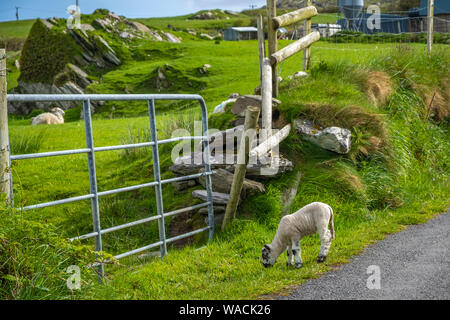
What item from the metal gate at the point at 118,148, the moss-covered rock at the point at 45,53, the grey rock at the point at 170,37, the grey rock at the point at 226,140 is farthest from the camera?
the grey rock at the point at 170,37

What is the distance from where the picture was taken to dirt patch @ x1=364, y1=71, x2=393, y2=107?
10625mm

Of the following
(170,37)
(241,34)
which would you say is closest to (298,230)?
(170,37)

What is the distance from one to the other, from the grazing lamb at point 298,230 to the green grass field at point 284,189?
19 centimetres

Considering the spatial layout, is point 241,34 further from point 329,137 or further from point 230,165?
point 230,165

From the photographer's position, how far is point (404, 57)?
12750 mm

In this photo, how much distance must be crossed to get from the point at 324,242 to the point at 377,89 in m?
6.21

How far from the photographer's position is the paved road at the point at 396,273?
4777 millimetres

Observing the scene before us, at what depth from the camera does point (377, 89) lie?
1087 cm

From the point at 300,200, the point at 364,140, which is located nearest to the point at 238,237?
the point at 300,200

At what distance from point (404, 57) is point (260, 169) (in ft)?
22.5

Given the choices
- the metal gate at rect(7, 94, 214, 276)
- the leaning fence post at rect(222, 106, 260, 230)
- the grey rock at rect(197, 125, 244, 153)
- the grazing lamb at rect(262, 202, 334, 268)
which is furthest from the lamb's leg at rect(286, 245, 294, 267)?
the grey rock at rect(197, 125, 244, 153)

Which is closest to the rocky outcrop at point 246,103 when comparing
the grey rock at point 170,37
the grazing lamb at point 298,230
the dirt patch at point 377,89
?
the dirt patch at point 377,89

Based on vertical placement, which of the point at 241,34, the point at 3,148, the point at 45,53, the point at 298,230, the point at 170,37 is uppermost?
the point at 241,34

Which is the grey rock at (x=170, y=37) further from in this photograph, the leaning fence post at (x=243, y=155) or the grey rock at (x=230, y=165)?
the leaning fence post at (x=243, y=155)
